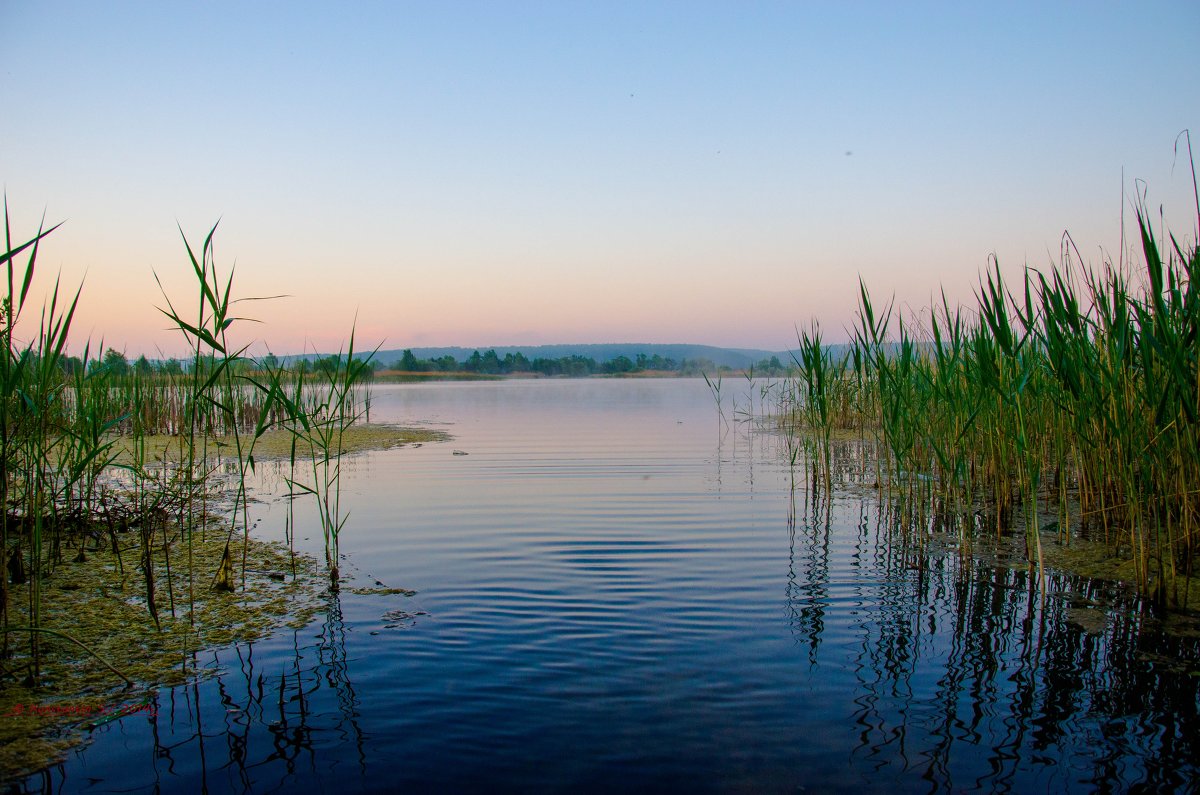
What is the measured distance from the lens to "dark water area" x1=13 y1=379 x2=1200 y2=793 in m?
2.36

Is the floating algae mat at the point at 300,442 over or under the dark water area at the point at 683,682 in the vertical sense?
over

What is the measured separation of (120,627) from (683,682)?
2552mm

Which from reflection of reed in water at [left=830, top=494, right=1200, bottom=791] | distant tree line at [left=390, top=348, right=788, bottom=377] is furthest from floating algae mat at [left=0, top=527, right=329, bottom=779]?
distant tree line at [left=390, top=348, right=788, bottom=377]

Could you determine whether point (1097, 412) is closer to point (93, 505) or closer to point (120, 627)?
point (120, 627)

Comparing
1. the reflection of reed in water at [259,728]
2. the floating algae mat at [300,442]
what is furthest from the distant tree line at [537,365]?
the reflection of reed in water at [259,728]

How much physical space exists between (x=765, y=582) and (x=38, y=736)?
3351mm

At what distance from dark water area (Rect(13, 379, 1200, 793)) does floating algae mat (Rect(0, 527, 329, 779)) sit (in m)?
0.16

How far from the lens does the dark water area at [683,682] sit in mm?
2357

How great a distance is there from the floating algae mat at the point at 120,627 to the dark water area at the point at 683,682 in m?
0.16

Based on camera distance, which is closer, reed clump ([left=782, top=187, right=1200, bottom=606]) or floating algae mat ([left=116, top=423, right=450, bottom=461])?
reed clump ([left=782, top=187, right=1200, bottom=606])

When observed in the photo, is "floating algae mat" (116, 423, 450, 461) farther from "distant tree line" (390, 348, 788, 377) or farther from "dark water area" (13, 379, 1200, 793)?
"distant tree line" (390, 348, 788, 377)

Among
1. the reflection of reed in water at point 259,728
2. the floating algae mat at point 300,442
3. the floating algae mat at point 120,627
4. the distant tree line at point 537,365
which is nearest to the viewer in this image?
the reflection of reed in water at point 259,728

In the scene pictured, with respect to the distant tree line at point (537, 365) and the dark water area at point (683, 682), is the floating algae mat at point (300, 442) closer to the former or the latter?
→ the dark water area at point (683, 682)

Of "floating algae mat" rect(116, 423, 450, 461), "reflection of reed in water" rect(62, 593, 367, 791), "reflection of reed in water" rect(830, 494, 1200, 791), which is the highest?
"floating algae mat" rect(116, 423, 450, 461)
